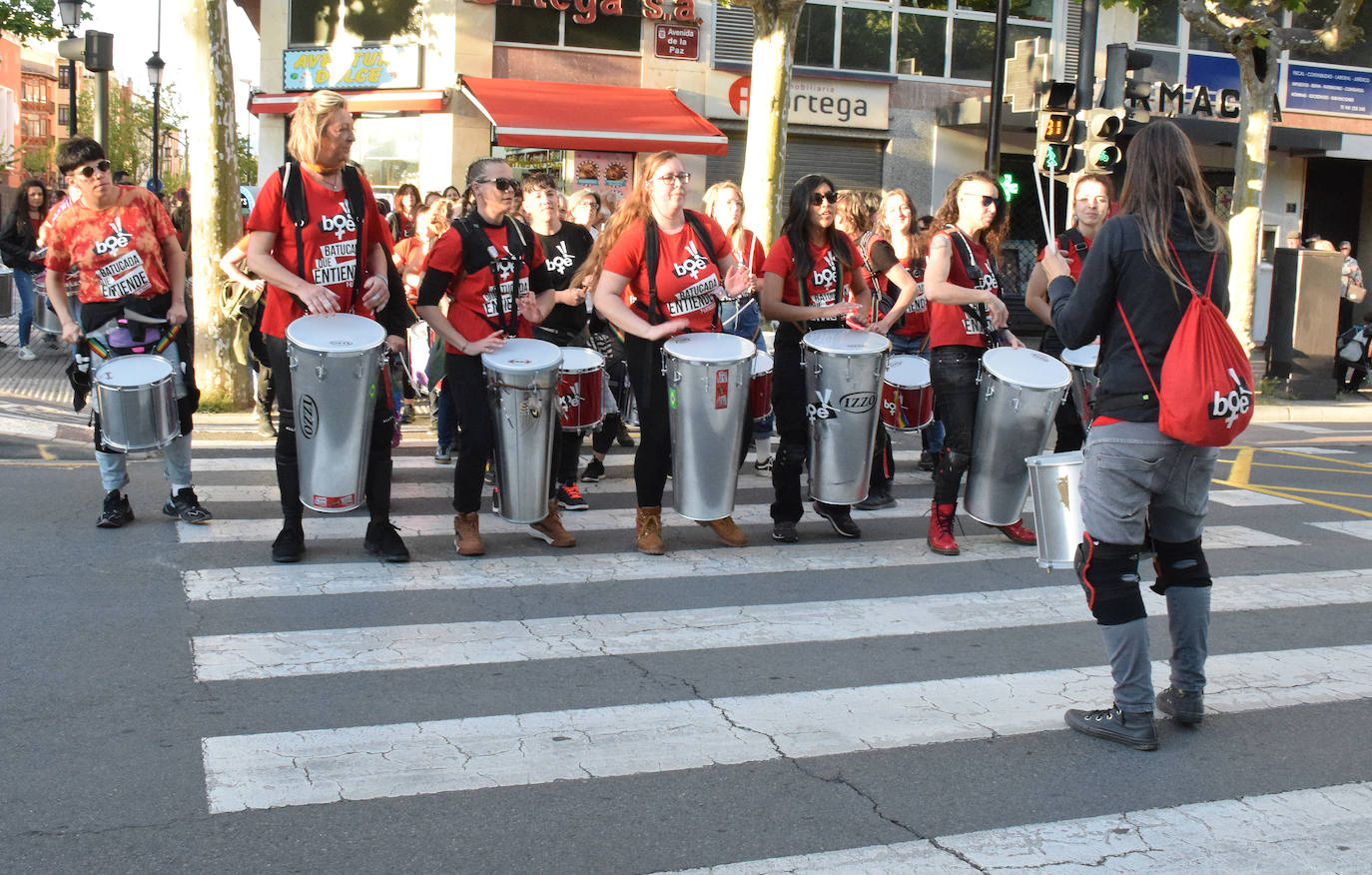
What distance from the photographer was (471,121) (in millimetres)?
22281

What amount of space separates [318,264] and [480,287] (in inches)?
32.2

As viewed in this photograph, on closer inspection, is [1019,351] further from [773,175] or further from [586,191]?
[773,175]

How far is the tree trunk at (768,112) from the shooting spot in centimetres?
1691

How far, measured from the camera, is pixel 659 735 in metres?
4.37

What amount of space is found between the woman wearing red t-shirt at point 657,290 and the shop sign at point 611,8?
1635cm

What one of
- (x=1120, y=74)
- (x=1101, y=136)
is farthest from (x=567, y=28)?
(x=1101, y=136)

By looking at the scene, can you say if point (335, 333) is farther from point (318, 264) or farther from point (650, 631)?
point (650, 631)

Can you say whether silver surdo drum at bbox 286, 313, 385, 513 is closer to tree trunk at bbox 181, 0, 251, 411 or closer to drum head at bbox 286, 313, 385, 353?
drum head at bbox 286, 313, 385, 353

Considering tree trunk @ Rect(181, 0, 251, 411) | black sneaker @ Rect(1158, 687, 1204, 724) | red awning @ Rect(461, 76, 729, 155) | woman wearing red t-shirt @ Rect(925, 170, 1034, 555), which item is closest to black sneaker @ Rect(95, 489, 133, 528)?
woman wearing red t-shirt @ Rect(925, 170, 1034, 555)

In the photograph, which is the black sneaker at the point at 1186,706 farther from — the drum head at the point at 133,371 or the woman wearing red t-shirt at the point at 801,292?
the drum head at the point at 133,371

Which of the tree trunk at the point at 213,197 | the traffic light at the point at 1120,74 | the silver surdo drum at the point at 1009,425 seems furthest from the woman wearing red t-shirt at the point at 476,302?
the traffic light at the point at 1120,74

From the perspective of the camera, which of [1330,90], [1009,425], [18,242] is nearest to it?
[1009,425]

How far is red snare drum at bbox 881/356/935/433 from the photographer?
7.61m

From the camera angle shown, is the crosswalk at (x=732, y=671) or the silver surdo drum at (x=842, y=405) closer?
the crosswalk at (x=732, y=671)
